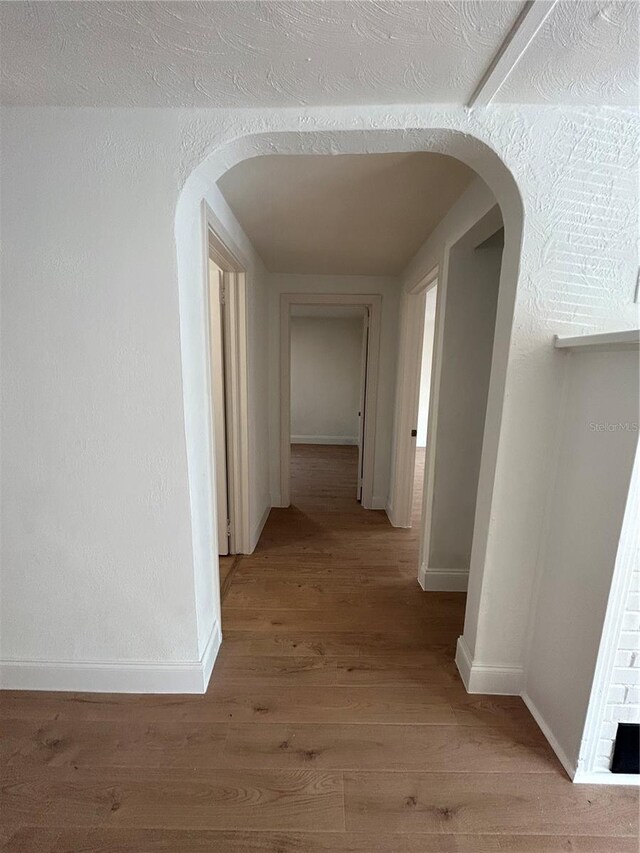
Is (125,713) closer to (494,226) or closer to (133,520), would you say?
(133,520)

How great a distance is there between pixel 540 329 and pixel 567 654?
1119 mm

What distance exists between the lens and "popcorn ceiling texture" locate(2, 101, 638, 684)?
3.71 feet

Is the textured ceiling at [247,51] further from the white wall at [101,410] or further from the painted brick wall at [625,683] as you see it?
the painted brick wall at [625,683]

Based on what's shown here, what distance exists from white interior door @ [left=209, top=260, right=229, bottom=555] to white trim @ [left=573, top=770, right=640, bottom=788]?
1.93 metres

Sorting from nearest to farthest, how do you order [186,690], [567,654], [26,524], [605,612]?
[605,612] < [567,654] < [26,524] < [186,690]

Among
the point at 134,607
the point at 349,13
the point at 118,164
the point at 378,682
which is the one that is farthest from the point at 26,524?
the point at 349,13

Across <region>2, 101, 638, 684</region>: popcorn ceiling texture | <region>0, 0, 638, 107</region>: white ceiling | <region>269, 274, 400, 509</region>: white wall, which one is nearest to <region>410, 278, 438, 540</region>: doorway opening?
<region>269, 274, 400, 509</region>: white wall

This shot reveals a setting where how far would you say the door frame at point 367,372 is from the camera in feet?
10.1

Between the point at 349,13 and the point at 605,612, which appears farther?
the point at 605,612

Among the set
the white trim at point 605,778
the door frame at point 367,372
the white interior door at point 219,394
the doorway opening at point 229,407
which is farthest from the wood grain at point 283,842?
the door frame at point 367,372

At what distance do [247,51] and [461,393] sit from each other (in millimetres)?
1679

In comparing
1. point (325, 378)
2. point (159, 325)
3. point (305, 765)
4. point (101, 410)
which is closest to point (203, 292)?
point (159, 325)

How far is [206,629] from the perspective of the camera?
60.3 inches

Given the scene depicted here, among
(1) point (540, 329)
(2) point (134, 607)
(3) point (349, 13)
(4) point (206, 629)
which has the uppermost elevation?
(3) point (349, 13)
